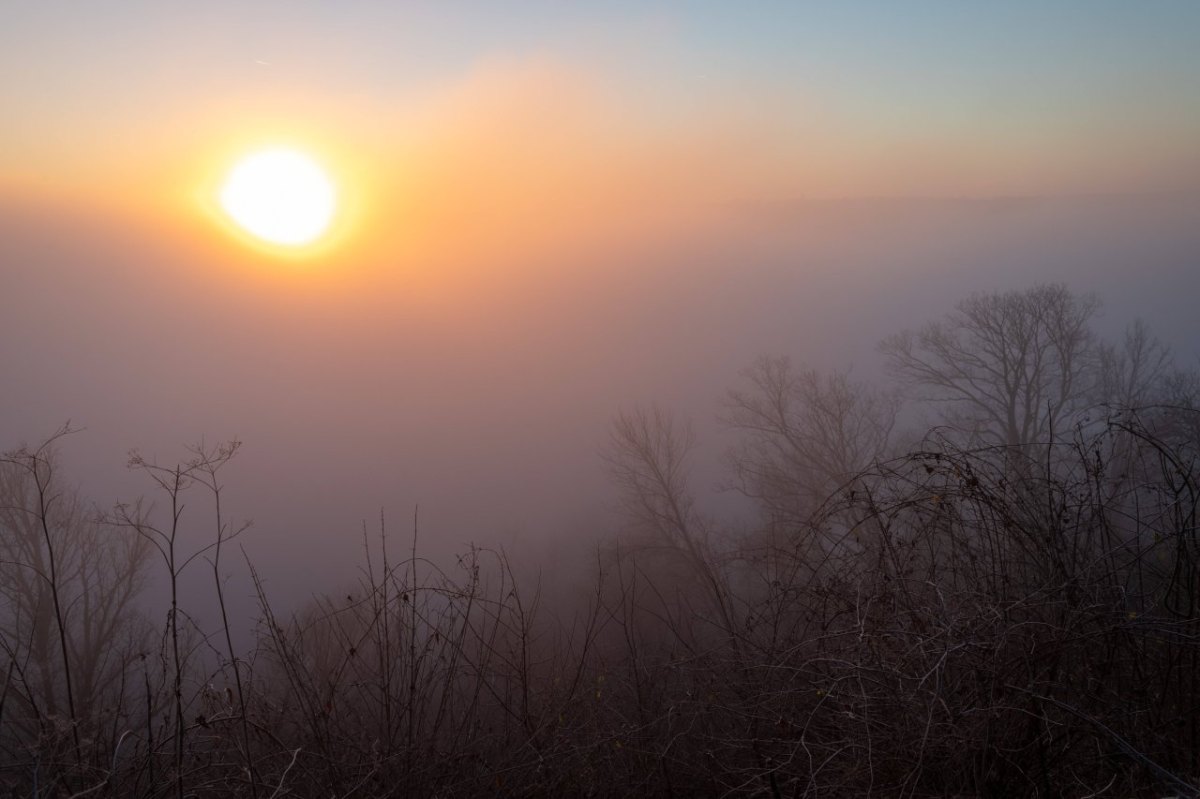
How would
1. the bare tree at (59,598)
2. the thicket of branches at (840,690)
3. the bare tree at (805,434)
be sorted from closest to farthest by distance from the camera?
the thicket of branches at (840,690) < the bare tree at (59,598) < the bare tree at (805,434)

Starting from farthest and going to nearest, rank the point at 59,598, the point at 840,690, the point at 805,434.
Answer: the point at 805,434, the point at 59,598, the point at 840,690

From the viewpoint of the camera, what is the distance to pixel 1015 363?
22.8 metres

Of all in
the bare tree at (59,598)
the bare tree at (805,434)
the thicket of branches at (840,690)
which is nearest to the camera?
the thicket of branches at (840,690)

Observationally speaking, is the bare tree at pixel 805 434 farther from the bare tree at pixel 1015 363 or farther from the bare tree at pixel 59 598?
the bare tree at pixel 59 598

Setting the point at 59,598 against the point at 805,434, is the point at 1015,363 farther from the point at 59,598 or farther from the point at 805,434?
the point at 59,598

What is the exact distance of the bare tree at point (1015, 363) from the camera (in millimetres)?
22453

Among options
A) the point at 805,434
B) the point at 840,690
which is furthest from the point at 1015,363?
the point at 840,690

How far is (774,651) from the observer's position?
372 cm

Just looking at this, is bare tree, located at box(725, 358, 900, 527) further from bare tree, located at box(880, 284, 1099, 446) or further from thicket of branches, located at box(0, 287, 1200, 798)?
thicket of branches, located at box(0, 287, 1200, 798)

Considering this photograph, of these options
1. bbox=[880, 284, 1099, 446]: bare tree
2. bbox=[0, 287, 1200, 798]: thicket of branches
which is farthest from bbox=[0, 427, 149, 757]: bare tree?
bbox=[880, 284, 1099, 446]: bare tree

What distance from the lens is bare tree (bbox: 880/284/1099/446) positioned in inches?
884

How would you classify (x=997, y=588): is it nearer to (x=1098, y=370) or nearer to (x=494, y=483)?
(x=1098, y=370)

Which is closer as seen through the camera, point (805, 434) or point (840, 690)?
point (840, 690)

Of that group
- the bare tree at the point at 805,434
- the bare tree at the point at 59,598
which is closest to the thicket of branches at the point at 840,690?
the bare tree at the point at 59,598
